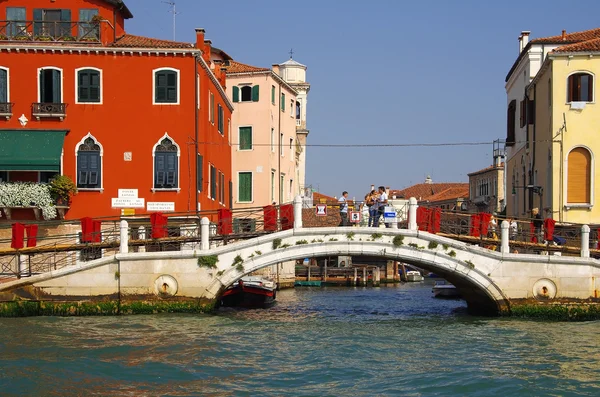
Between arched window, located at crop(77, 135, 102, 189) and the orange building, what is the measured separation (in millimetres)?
30

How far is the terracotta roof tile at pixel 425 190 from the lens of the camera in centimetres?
8956

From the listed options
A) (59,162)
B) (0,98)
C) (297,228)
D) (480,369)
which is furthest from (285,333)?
(0,98)

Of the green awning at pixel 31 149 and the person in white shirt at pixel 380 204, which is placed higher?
the green awning at pixel 31 149

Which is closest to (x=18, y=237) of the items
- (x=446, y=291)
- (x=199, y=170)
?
(x=199, y=170)

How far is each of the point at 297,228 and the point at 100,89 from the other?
837 centimetres

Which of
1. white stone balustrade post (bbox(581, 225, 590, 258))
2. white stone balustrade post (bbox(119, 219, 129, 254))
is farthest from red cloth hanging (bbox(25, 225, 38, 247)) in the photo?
white stone balustrade post (bbox(581, 225, 590, 258))

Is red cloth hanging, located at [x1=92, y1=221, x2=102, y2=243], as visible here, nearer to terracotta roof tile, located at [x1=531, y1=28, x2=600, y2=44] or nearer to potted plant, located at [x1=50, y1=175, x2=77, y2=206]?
potted plant, located at [x1=50, y1=175, x2=77, y2=206]

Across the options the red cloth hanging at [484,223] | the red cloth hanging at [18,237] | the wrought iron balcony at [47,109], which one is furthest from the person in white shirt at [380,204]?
the wrought iron balcony at [47,109]

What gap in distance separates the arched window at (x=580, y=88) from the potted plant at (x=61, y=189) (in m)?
15.4

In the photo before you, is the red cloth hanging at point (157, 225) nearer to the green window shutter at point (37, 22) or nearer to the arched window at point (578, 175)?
the green window shutter at point (37, 22)

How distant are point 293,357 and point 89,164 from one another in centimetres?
1192

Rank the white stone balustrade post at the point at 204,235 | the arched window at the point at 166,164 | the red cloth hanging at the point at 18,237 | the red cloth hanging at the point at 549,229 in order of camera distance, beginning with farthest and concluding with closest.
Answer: the arched window at the point at 166,164, the red cloth hanging at the point at 549,229, the red cloth hanging at the point at 18,237, the white stone balustrade post at the point at 204,235

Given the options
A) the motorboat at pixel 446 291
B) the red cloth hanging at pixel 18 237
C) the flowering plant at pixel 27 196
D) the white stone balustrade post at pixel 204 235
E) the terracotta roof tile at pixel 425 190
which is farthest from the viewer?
the terracotta roof tile at pixel 425 190

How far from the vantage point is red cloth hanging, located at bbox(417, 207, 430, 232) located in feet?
77.5
